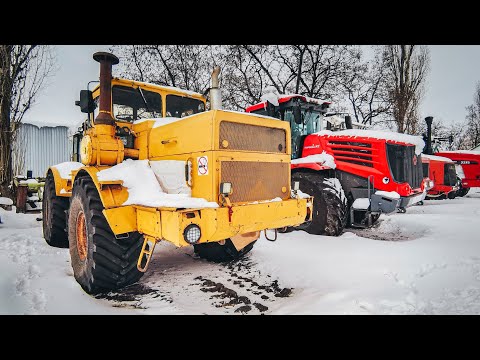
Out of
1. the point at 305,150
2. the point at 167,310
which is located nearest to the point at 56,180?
the point at 167,310

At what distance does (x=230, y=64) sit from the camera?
1748cm

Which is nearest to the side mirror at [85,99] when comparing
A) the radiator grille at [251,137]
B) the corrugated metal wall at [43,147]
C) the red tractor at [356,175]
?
the radiator grille at [251,137]

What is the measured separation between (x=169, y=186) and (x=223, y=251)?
1.76m

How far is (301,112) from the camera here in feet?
24.2

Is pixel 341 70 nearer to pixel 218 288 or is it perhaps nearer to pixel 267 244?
pixel 267 244

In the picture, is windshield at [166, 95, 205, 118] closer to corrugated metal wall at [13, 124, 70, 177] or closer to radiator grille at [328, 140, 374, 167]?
radiator grille at [328, 140, 374, 167]

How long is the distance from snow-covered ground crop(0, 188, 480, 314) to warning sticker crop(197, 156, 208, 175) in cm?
140

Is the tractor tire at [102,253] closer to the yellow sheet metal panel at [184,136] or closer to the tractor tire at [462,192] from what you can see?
the yellow sheet metal panel at [184,136]

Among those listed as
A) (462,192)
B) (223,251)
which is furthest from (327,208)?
(462,192)

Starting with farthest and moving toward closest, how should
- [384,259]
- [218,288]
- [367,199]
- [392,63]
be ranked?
1. [392,63]
2. [367,199]
3. [384,259]
4. [218,288]

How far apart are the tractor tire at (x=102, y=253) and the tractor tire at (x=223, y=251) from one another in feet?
4.70

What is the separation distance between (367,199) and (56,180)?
565 cm

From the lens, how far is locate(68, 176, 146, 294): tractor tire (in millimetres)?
3453

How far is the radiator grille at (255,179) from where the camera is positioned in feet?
10.9
